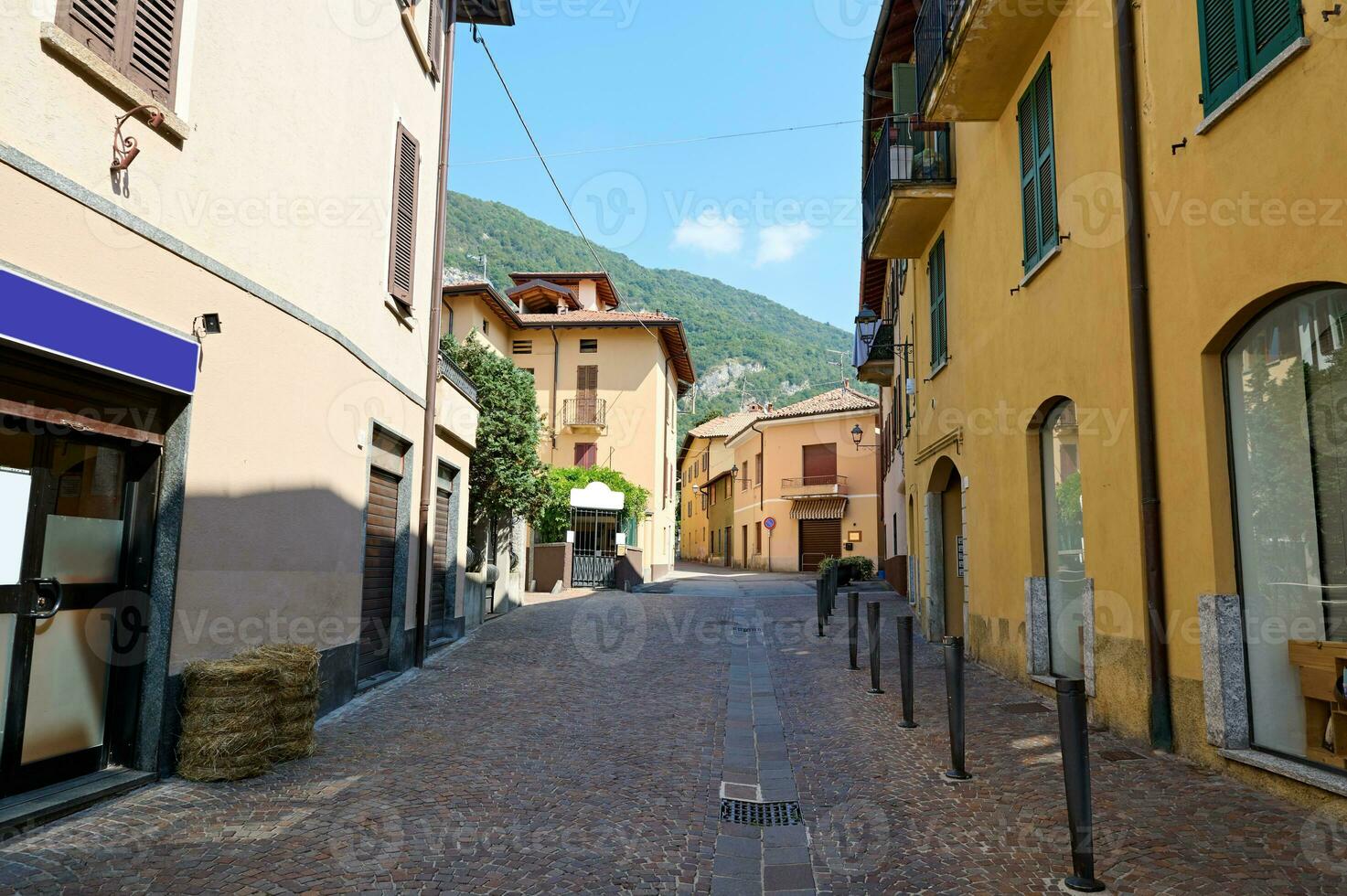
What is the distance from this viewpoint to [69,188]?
14.5 ft

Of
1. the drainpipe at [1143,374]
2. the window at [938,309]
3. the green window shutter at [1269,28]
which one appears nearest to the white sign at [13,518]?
the drainpipe at [1143,374]

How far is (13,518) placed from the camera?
14.7 ft

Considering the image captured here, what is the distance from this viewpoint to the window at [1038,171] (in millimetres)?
7926

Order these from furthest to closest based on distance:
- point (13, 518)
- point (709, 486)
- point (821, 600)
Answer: point (709, 486), point (821, 600), point (13, 518)

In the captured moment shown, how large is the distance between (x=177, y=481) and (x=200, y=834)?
209 cm

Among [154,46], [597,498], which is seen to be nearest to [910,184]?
[154,46]

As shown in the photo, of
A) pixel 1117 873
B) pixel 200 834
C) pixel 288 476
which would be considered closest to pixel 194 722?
pixel 200 834

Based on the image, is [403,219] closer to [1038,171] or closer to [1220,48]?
[1038,171]

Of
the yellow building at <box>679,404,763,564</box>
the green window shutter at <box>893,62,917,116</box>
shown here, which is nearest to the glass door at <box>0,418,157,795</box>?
the green window shutter at <box>893,62,917,116</box>

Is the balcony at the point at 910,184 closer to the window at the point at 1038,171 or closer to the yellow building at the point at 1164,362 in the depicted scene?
the yellow building at the point at 1164,362

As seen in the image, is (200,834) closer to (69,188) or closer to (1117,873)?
(69,188)

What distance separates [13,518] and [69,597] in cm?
56

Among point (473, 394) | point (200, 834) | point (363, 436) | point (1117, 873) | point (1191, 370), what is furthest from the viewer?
point (473, 394)

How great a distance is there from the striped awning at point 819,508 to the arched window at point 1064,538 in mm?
30728
